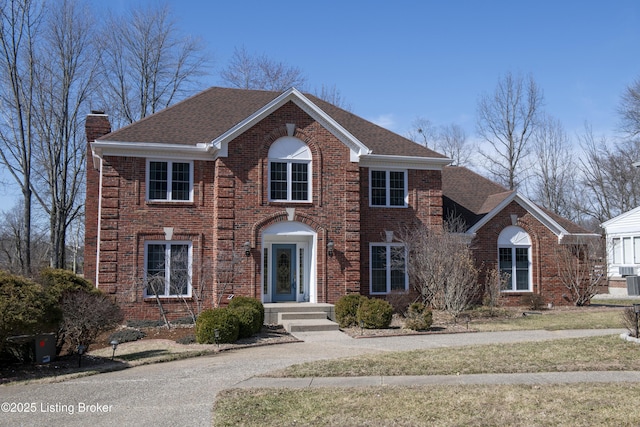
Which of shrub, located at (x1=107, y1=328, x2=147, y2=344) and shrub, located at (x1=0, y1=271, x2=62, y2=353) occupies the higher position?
shrub, located at (x1=0, y1=271, x2=62, y2=353)

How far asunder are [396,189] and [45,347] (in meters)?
14.2

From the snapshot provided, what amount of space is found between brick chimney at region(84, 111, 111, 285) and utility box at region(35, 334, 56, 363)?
9.19 metres

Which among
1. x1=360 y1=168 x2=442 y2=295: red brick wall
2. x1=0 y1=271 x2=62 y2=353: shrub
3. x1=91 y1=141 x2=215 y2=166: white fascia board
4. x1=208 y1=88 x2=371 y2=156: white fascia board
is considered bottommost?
x1=0 y1=271 x2=62 y2=353: shrub

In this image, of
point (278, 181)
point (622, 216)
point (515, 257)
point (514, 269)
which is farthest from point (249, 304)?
point (622, 216)

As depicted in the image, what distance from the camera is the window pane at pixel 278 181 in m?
20.7

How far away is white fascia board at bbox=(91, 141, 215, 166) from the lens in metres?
19.8

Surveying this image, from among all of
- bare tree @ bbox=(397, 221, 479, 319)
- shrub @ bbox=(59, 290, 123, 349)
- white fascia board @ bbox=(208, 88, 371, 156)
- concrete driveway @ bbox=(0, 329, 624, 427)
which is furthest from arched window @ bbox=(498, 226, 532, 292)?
shrub @ bbox=(59, 290, 123, 349)

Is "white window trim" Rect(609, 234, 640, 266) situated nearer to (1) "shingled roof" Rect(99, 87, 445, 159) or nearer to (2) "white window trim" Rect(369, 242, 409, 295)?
(2) "white window trim" Rect(369, 242, 409, 295)

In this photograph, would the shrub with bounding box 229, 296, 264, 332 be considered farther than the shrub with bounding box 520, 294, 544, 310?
No

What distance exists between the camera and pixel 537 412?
8.02 m

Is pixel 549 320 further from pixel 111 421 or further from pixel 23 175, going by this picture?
pixel 23 175

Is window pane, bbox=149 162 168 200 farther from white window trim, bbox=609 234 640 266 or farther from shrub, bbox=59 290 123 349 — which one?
white window trim, bbox=609 234 640 266

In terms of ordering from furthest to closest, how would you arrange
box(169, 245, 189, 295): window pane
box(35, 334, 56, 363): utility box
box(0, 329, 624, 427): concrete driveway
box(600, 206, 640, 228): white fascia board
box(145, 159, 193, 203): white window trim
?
box(600, 206, 640, 228): white fascia board, box(145, 159, 193, 203): white window trim, box(169, 245, 189, 295): window pane, box(35, 334, 56, 363): utility box, box(0, 329, 624, 427): concrete driveway

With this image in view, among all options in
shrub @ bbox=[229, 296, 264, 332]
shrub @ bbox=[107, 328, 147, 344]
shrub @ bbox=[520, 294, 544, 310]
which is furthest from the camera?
shrub @ bbox=[520, 294, 544, 310]
